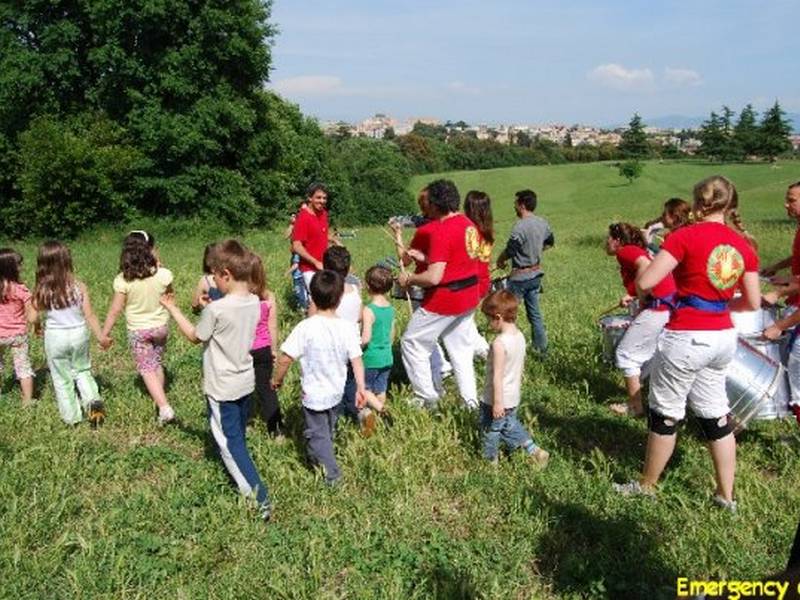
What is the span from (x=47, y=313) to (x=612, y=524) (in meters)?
4.80

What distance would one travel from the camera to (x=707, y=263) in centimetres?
377

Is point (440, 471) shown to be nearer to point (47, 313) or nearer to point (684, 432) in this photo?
point (684, 432)

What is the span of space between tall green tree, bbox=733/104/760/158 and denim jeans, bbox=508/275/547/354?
86757mm

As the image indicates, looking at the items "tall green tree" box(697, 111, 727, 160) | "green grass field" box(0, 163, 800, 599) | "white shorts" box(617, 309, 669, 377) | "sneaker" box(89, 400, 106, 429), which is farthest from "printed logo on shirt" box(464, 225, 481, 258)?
"tall green tree" box(697, 111, 727, 160)

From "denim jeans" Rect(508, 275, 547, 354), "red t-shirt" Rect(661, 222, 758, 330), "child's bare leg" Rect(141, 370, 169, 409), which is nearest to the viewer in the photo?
"red t-shirt" Rect(661, 222, 758, 330)

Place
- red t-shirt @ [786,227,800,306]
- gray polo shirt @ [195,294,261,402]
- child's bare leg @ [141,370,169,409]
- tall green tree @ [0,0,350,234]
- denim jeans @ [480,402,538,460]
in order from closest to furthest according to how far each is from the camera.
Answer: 1. gray polo shirt @ [195,294,261,402]
2. denim jeans @ [480,402,538,460]
3. red t-shirt @ [786,227,800,306]
4. child's bare leg @ [141,370,169,409]
5. tall green tree @ [0,0,350,234]

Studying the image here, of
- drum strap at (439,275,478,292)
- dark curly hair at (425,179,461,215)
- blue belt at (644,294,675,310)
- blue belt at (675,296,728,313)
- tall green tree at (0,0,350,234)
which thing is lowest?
blue belt at (644,294,675,310)

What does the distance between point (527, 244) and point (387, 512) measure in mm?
4229

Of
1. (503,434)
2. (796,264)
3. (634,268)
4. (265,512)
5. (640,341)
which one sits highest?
(796,264)

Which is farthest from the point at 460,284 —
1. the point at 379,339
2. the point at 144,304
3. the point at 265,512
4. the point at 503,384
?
the point at 144,304

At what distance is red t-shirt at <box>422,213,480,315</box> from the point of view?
17.5 feet

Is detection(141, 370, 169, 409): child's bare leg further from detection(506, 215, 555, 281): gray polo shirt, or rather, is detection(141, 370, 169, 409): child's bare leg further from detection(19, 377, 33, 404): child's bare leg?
detection(506, 215, 555, 281): gray polo shirt

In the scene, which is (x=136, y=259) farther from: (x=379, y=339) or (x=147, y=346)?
(x=379, y=339)

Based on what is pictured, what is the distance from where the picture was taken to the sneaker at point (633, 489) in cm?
430
